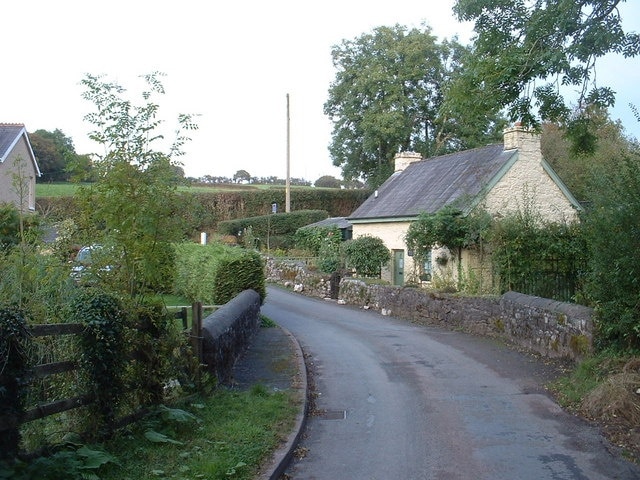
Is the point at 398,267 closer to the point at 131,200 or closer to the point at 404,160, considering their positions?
the point at 404,160

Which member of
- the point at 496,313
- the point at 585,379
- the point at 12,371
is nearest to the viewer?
the point at 12,371

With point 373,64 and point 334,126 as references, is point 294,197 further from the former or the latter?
point 373,64

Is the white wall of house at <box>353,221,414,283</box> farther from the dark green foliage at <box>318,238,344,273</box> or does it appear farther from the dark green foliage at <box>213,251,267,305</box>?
the dark green foliage at <box>213,251,267,305</box>

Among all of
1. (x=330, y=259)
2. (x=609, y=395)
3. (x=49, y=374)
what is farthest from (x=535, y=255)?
(x=49, y=374)

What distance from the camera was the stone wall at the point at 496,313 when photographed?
39.3 ft

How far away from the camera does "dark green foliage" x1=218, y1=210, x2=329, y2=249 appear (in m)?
45.8

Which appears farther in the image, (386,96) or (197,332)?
(386,96)

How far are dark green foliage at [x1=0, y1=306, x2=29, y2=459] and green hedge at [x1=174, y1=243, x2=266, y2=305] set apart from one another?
38.4ft

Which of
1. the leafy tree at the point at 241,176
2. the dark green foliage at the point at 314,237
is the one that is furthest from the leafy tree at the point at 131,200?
the leafy tree at the point at 241,176

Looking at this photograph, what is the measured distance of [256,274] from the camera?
1884 cm

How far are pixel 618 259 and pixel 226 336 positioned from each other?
6.14 metres

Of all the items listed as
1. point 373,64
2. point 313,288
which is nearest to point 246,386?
point 313,288

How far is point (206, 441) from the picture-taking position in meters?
6.99

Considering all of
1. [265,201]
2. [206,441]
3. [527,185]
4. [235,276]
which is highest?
[265,201]
